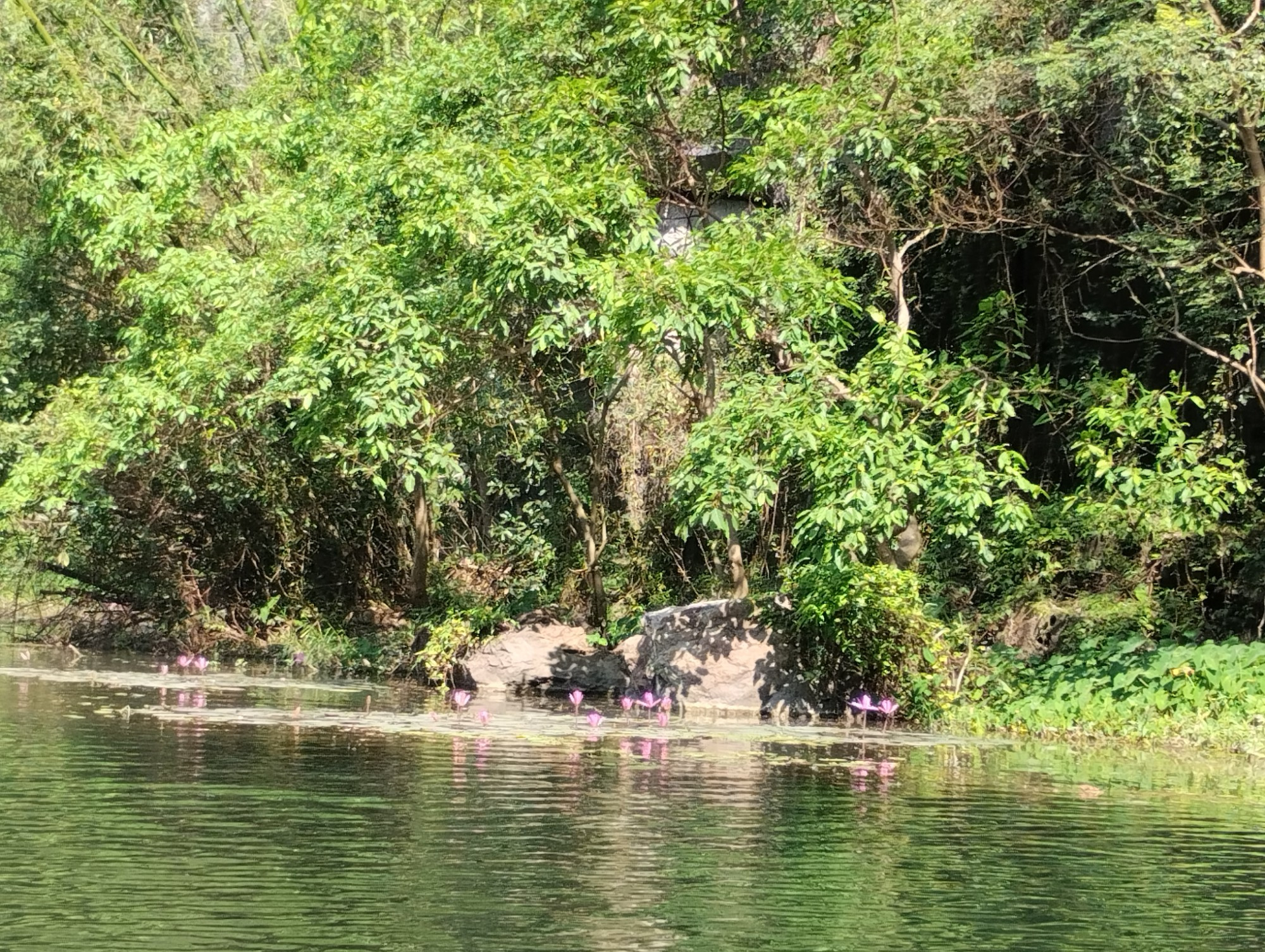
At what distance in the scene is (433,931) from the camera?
6.50m

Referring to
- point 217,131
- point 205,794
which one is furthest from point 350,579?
point 205,794

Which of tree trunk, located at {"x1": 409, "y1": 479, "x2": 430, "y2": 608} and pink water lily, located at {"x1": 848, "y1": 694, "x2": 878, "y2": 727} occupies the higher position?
tree trunk, located at {"x1": 409, "y1": 479, "x2": 430, "y2": 608}

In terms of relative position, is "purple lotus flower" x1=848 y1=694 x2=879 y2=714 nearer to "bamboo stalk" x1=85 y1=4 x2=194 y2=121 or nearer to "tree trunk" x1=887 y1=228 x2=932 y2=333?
"tree trunk" x1=887 y1=228 x2=932 y2=333

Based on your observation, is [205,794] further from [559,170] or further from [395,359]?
[559,170]

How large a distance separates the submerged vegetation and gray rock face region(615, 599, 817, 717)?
0.54m

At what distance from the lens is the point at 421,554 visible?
2267cm

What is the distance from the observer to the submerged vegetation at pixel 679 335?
15.8m

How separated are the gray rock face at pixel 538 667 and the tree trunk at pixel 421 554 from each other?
3221mm

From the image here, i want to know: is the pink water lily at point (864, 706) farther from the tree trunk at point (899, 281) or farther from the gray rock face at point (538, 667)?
the tree trunk at point (899, 281)

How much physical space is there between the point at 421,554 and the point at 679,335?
7.68m

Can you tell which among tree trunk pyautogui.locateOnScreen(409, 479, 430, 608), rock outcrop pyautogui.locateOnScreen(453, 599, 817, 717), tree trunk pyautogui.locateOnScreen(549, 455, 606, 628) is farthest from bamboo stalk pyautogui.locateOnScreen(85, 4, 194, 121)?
rock outcrop pyautogui.locateOnScreen(453, 599, 817, 717)

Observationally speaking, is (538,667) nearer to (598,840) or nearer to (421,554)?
(421,554)

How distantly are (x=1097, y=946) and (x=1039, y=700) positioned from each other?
897 centimetres

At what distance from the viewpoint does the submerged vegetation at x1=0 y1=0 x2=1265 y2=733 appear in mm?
15766
